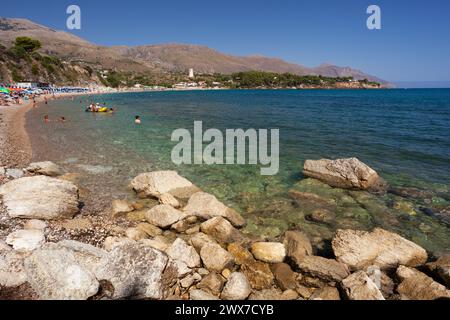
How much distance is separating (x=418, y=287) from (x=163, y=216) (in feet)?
25.3

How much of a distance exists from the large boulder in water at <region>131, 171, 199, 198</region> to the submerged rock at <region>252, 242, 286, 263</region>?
5.11 m

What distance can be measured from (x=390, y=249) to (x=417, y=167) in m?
11.9

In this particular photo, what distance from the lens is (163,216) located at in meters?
10.1

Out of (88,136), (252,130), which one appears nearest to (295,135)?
(252,130)

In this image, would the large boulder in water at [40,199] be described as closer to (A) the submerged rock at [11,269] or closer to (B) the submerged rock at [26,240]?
(B) the submerged rock at [26,240]

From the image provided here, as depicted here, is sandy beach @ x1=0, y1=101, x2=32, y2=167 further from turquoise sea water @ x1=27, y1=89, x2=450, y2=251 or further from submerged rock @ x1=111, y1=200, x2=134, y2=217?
submerged rock @ x1=111, y1=200, x2=134, y2=217

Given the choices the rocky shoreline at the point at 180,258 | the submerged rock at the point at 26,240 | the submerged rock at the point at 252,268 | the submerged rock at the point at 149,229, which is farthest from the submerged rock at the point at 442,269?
the submerged rock at the point at 26,240

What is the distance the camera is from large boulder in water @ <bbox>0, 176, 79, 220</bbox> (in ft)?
31.5

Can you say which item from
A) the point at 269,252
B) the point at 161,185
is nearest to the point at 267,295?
the point at 269,252

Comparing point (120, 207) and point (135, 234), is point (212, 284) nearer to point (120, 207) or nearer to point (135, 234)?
point (135, 234)
